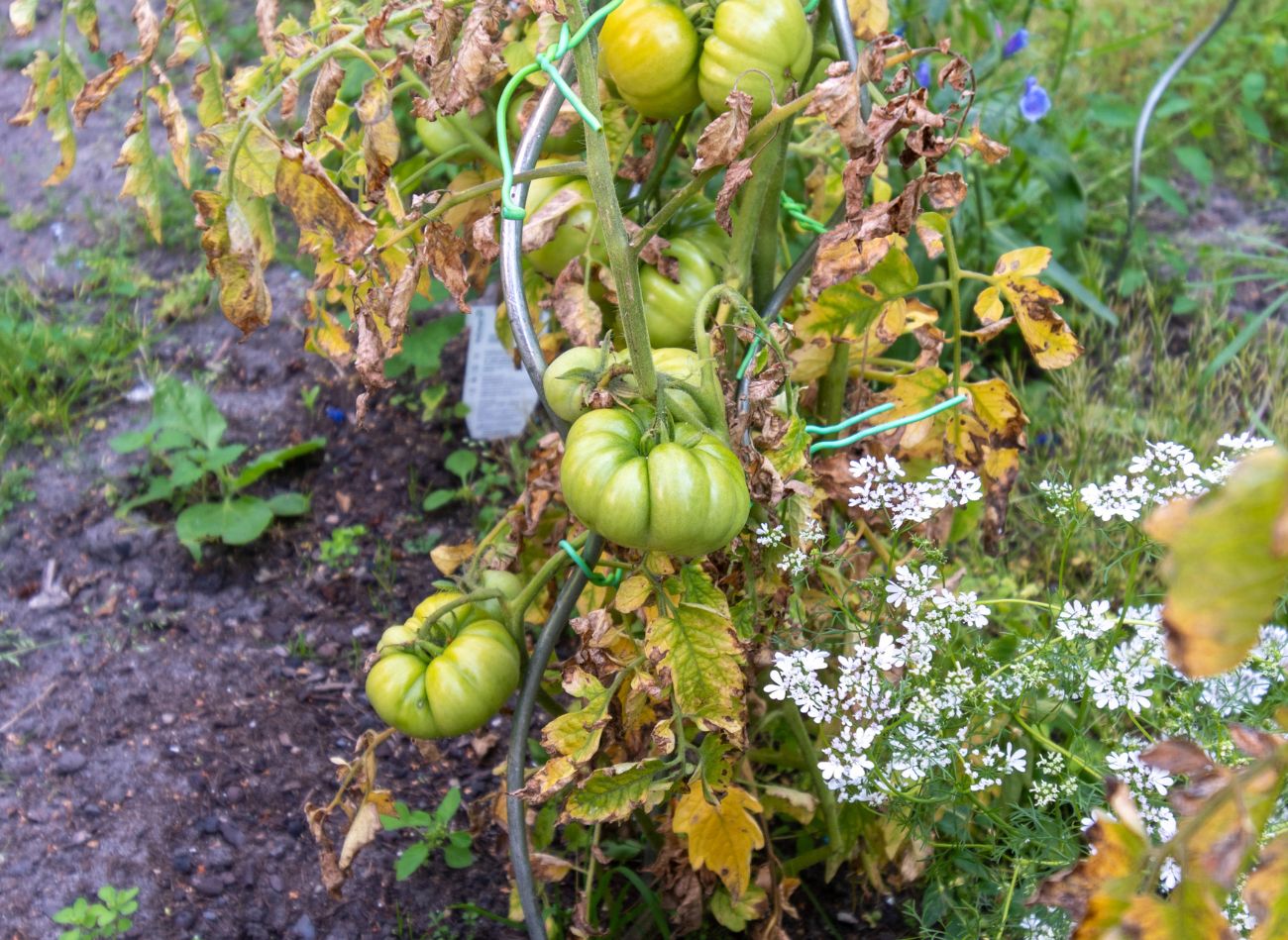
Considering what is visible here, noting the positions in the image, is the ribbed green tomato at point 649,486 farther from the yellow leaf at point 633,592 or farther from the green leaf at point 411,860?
the green leaf at point 411,860

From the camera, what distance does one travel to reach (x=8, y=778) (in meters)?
1.85

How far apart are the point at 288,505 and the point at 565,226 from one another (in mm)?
1214

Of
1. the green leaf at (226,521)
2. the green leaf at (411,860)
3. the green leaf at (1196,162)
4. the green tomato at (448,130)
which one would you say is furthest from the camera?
the green leaf at (1196,162)

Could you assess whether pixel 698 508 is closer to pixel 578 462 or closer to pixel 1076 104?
pixel 578 462

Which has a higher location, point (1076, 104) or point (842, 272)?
point (842, 272)

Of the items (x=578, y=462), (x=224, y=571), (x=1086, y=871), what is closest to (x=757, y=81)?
(x=578, y=462)

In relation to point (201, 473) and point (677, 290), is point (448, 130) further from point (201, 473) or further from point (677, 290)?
point (201, 473)

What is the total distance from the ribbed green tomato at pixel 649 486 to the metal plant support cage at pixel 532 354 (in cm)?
13

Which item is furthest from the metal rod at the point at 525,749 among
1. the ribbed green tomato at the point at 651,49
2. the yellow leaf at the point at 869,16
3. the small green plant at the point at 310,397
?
the small green plant at the point at 310,397

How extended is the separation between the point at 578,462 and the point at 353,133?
30.9 inches

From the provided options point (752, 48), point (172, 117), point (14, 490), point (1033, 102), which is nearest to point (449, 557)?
point (172, 117)

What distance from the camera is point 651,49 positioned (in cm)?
118

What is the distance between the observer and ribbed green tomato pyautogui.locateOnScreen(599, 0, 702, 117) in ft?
3.86

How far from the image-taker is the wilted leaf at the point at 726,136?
1.07 metres
